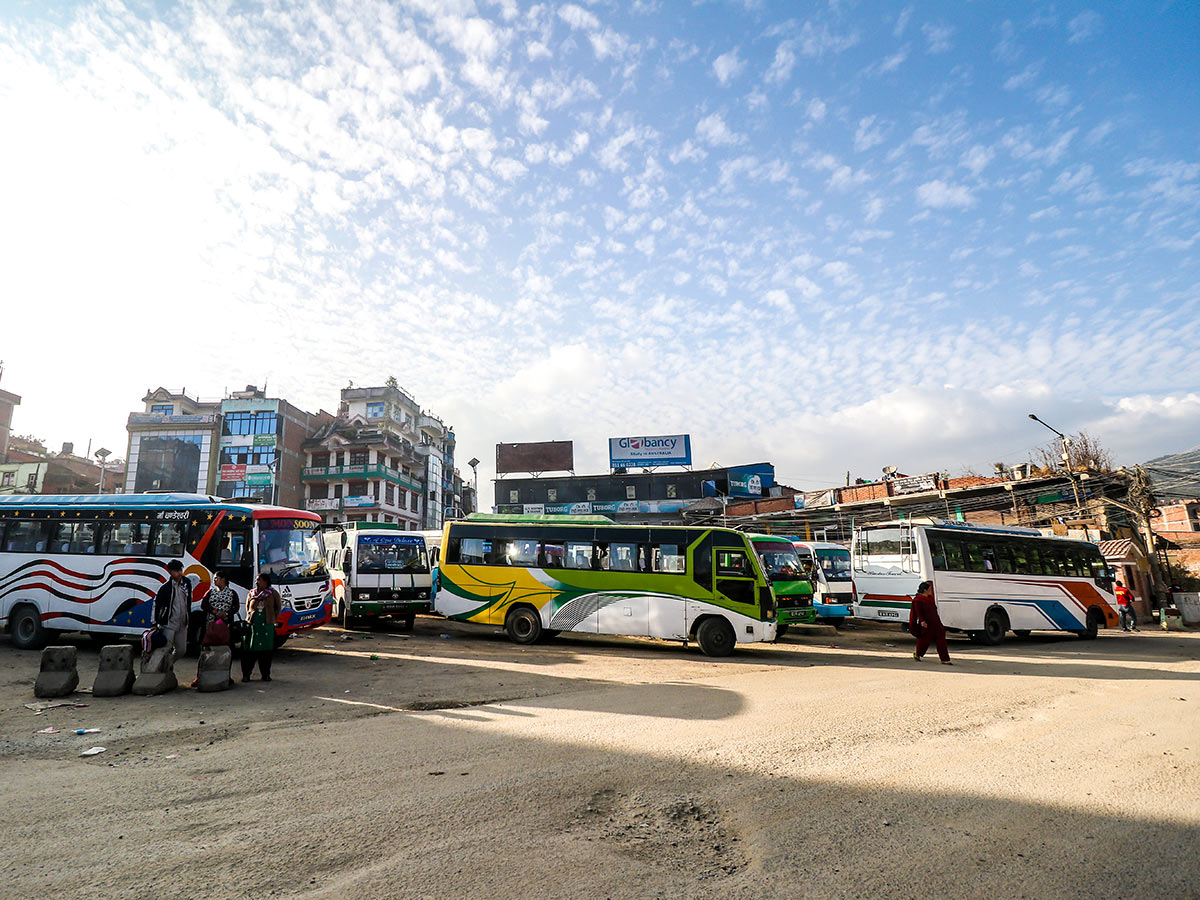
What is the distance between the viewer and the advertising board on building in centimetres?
3906

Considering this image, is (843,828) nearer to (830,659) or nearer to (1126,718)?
(1126,718)

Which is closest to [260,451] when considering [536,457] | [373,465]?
[373,465]

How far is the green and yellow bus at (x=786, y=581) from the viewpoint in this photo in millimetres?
17750

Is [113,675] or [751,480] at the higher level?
[751,480]

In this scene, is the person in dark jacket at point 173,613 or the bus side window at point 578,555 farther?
the bus side window at point 578,555

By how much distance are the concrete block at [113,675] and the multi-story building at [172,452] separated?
47712mm

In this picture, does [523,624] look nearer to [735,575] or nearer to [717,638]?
[717,638]

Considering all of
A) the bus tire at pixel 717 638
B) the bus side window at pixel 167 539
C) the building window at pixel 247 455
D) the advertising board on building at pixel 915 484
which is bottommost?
the bus tire at pixel 717 638

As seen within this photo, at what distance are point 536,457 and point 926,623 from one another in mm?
52271

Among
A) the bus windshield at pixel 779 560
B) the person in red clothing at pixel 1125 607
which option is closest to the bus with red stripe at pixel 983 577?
the bus windshield at pixel 779 560

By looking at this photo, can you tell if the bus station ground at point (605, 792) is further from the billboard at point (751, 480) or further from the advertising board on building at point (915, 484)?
the billboard at point (751, 480)

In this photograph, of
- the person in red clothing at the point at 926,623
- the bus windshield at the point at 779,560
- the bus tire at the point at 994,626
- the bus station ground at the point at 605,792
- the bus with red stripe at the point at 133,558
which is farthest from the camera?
the bus windshield at the point at 779,560

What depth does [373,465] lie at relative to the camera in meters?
52.1

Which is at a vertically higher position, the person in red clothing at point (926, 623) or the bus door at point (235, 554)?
the bus door at point (235, 554)
